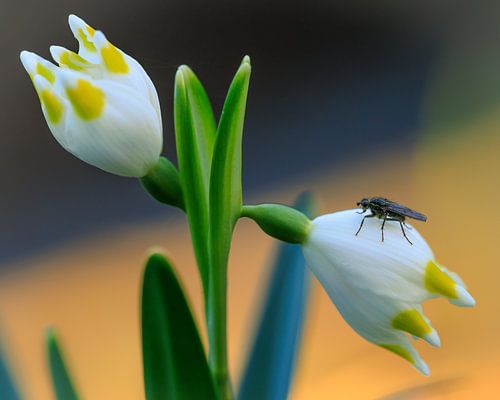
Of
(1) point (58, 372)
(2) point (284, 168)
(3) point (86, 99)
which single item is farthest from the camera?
(2) point (284, 168)

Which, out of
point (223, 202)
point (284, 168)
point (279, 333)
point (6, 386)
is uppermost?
point (284, 168)

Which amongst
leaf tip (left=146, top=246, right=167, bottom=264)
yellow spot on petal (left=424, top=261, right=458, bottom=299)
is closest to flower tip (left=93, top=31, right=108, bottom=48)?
leaf tip (left=146, top=246, right=167, bottom=264)

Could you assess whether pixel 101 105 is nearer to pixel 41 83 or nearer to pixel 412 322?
pixel 41 83

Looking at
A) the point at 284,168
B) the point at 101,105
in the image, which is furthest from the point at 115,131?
the point at 284,168

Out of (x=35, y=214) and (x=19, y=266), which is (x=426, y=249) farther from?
(x=35, y=214)

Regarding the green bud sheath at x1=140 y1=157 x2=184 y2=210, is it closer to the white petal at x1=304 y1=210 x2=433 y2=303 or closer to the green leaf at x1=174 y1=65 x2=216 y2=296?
the green leaf at x1=174 y1=65 x2=216 y2=296
